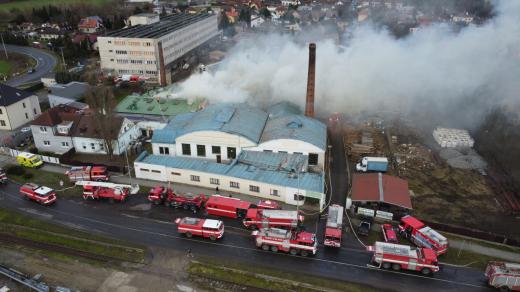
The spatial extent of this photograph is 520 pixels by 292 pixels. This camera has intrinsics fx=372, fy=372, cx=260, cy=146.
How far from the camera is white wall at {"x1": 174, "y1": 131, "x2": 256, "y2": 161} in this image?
41750 mm

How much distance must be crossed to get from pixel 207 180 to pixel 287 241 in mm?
12898

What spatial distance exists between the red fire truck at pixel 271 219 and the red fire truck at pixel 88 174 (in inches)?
689

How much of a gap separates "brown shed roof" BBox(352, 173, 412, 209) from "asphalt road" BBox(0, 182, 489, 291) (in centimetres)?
653

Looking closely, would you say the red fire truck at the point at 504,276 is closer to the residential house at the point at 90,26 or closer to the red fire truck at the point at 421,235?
the red fire truck at the point at 421,235

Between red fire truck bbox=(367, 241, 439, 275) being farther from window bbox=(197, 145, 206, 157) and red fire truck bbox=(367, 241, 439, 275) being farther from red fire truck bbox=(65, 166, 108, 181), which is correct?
red fire truck bbox=(65, 166, 108, 181)

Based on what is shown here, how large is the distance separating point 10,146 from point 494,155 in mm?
61598

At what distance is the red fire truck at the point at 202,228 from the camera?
30266 millimetres

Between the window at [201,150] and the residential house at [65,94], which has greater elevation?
the residential house at [65,94]

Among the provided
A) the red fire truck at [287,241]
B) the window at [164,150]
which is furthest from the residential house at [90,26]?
the red fire truck at [287,241]

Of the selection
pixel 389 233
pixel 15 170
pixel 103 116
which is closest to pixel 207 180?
pixel 103 116

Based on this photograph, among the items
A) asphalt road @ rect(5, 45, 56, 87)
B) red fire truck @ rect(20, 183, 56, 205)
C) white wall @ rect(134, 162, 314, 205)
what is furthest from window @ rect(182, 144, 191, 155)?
asphalt road @ rect(5, 45, 56, 87)

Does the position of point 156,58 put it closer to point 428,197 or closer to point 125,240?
point 125,240

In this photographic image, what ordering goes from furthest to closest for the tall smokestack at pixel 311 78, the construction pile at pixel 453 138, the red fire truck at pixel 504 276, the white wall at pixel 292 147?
the construction pile at pixel 453 138, the tall smokestack at pixel 311 78, the white wall at pixel 292 147, the red fire truck at pixel 504 276

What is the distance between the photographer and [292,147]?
41.6m
